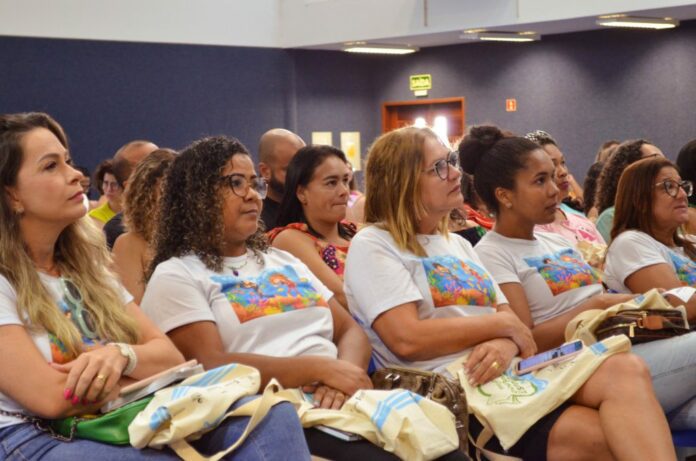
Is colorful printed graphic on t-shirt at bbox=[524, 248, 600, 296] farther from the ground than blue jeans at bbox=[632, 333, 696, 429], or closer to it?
farther from the ground


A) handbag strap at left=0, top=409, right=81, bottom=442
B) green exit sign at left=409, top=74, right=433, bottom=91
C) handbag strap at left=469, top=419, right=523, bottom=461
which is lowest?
handbag strap at left=469, top=419, right=523, bottom=461

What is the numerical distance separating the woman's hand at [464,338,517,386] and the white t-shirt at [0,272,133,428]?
3.55 ft

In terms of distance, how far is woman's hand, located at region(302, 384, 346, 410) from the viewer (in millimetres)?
2840

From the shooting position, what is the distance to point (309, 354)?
2.97 m

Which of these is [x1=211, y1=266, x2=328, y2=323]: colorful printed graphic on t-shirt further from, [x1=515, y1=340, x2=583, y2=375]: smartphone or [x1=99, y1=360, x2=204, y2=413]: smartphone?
[x1=515, y1=340, x2=583, y2=375]: smartphone

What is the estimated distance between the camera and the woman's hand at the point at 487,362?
295 centimetres

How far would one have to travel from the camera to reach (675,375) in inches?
123

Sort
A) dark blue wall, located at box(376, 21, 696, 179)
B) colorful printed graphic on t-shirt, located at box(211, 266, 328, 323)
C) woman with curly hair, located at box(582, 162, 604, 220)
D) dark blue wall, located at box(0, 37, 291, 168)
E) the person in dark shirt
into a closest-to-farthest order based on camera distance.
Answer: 1. colorful printed graphic on t-shirt, located at box(211, 266, 328, 323)
2. the person in dark shirt
3. woman with curly hair, located at box(582, 162, 604, 220)
4. dark blue wall, located at box(376, 21, 696, 179)
5. dark blue wall, located at box(0, 37, 291, 168)

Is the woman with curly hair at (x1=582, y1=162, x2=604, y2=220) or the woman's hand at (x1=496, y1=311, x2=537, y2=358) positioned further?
the woman with curly hair at (x1=582, y1=162, x2=604, y2=220)

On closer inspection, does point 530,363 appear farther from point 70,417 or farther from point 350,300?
point 70,417

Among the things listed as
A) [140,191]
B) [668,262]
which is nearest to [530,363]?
[668,262]

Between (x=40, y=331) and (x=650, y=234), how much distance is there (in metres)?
2.54

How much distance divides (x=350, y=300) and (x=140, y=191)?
3.27 feet

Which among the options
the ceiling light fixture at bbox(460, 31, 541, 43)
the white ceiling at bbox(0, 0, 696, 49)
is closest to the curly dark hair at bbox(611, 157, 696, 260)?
the white ceiling at bbox(0, 0, 696, 49)
